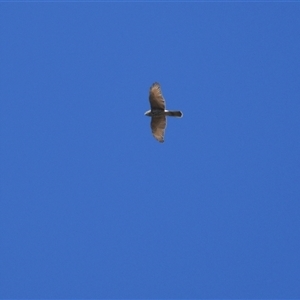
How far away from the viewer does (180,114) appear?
38156mm

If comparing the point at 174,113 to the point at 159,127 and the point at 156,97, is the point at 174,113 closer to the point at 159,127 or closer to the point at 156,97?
the point at 156,97

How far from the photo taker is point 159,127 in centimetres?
3897

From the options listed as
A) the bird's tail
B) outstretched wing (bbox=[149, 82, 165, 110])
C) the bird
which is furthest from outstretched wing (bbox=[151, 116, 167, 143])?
outstretched wing (bbox=[149, 82, 165, 110])

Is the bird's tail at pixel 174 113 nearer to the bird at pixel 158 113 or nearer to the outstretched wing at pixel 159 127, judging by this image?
the bird at pixel 158 113

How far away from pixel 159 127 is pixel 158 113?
2.16 feet

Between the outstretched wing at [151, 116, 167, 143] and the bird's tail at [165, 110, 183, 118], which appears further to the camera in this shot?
the outstretched wing at [151, 116, 167, 143]

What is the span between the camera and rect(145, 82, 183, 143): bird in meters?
38.0

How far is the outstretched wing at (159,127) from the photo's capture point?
128ft

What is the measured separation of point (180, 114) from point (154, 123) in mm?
1352

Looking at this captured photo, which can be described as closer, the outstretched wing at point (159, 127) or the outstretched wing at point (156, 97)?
the outstretched wing at point (156, 97)

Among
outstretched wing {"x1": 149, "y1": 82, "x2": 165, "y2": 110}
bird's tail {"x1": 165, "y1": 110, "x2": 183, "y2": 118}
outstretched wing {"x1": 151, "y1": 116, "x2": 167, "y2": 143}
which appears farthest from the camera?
outstretched wing {"x1": 151, "y1": 116, "x2": 167, "y2": 143}

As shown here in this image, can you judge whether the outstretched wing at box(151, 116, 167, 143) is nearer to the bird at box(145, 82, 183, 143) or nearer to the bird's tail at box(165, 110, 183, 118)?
the bird at box(145, 82, 183, 143)

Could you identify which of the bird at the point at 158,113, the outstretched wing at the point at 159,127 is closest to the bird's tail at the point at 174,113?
the bird at the point at 158,113

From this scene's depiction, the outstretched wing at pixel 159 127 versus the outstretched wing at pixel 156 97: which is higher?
the outstretched wing at pixel 156 97
